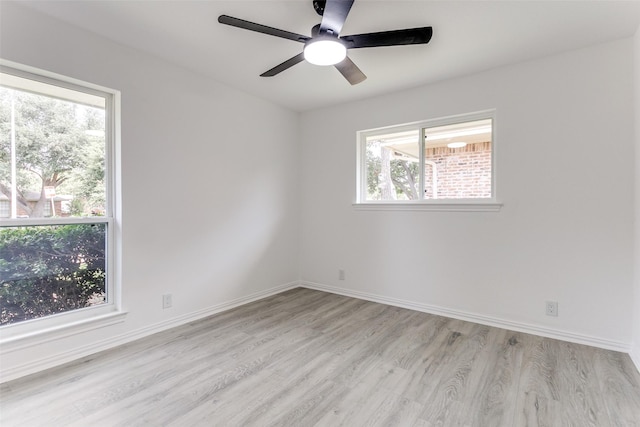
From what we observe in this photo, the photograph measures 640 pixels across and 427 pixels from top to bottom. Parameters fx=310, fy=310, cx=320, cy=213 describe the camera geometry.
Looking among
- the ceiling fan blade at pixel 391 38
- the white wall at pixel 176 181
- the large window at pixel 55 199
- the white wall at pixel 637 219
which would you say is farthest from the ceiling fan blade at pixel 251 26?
the white wall at pixel 637 219

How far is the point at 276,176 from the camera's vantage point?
4.02m

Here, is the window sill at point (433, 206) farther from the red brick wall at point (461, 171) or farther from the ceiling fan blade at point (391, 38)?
the ceiling fan blade at point (391, 38)

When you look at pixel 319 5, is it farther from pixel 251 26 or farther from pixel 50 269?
pixel 50 269

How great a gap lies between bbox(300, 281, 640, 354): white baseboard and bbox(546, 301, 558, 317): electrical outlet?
5.3 inches

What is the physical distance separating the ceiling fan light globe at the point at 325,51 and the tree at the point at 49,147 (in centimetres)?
180

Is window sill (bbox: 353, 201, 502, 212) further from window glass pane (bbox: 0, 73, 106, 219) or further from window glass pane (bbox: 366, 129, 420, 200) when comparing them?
window glass pane (bbox: 0, 73, 106, 219)

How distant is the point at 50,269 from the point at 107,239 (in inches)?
15.9

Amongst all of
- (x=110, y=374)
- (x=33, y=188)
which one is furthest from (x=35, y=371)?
Answer: (x=33, y=188)

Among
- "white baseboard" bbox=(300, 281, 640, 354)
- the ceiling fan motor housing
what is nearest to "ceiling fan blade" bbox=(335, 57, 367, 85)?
the ceiling fan motor housing

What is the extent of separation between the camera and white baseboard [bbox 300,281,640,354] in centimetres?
248

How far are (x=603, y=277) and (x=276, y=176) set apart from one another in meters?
3.38

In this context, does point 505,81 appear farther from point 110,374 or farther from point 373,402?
point 110,374

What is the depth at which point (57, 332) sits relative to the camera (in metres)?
2.19

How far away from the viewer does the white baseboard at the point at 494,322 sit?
248 cm
